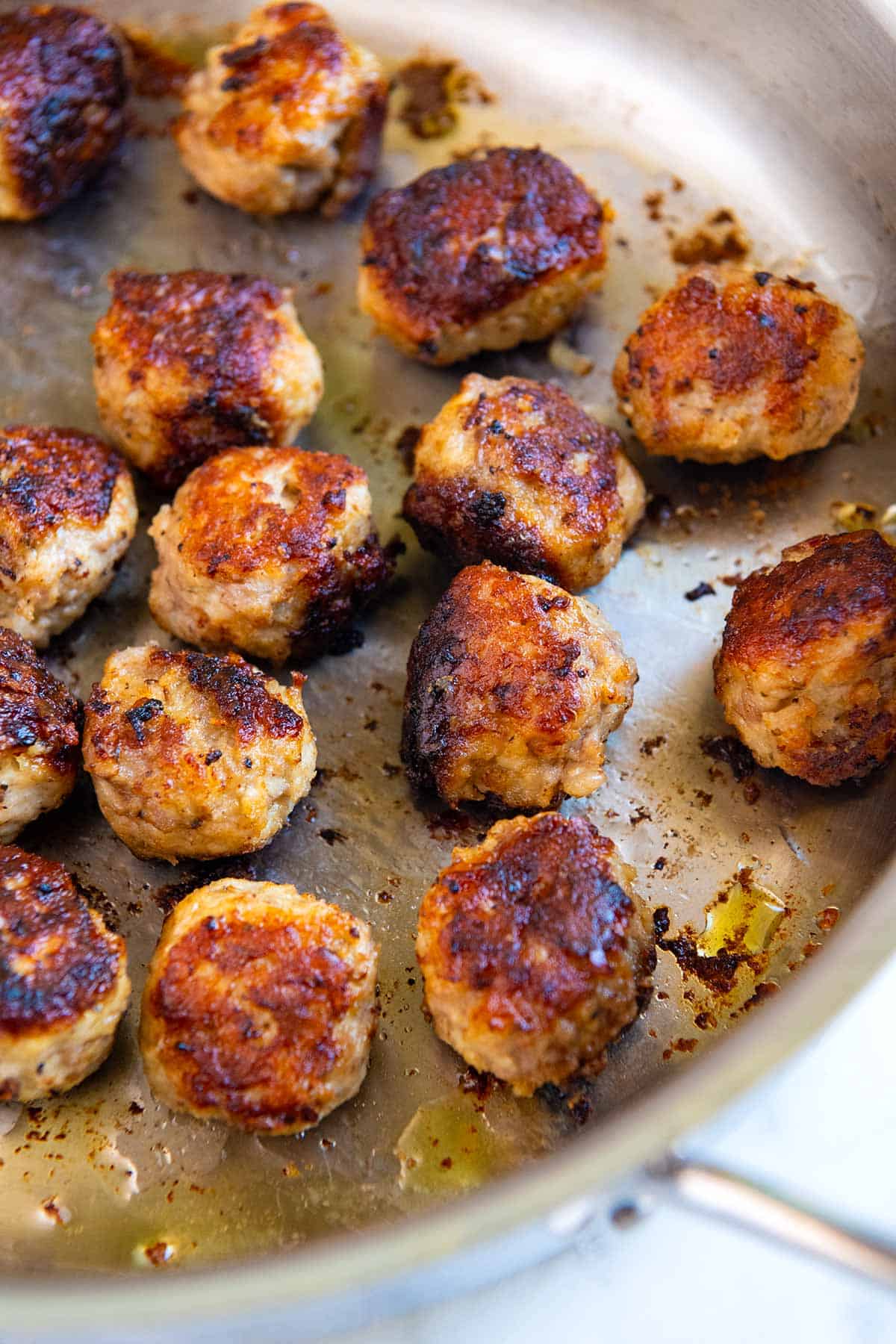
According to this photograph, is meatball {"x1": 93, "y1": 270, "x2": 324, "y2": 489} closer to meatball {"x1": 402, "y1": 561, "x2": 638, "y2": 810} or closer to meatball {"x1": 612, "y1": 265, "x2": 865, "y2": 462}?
meatball {"x1": 402, "y1": 561, "x2": 638, "y2": 810}

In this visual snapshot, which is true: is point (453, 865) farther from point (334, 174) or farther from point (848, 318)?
point (334, 174)

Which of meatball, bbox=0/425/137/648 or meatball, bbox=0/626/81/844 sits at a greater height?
meatball, bbox=0/425/137/648

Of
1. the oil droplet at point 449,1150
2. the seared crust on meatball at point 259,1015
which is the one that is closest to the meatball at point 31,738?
the seared crust on meatball at point 259,1015

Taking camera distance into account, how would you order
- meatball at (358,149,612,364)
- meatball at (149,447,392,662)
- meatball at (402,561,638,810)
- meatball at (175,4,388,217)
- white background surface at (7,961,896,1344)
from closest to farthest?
white background surface at (7,961,896,1344) → meatball at (402,561,638,810) → meatball at (149,447,392,662) → meatball at (358,149,612,364) → meatball at (175,4,388,217)

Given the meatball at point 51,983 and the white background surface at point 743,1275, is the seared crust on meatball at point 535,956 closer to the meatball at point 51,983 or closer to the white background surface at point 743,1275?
the white background surface at point 743,1275

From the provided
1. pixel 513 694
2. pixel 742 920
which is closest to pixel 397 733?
pixel 513 694

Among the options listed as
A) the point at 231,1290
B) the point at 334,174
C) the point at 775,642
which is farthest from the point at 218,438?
the point at 231,1290

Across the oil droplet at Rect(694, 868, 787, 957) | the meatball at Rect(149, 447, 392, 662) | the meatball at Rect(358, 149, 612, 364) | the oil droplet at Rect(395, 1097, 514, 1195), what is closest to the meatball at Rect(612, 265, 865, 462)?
the meatball at Rect(358, 149, 612, 364)
